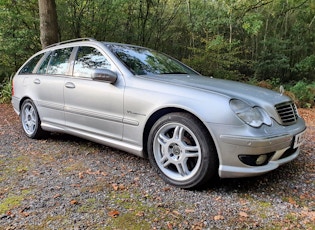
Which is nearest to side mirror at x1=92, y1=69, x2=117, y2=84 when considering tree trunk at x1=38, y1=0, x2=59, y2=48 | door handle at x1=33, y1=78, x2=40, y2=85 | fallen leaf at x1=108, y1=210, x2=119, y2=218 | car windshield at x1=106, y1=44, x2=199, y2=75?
car windshield at x1=106, y1=44, x2=199, y2=75

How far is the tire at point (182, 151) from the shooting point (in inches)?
104

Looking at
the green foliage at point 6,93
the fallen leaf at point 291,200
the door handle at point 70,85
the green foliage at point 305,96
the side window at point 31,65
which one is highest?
the side window at point 31,65

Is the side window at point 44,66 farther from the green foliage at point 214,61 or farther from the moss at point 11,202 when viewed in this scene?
the green foliage at point 214,61

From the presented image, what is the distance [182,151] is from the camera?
2.82 meters

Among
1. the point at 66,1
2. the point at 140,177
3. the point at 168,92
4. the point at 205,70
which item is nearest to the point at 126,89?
the point at 168,92

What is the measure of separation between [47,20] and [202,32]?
21.9 feet

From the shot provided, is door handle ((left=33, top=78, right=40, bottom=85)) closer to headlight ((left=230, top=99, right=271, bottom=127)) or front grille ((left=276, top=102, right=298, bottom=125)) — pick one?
headlight ((left=230, top=99, right=271, bottom=127))

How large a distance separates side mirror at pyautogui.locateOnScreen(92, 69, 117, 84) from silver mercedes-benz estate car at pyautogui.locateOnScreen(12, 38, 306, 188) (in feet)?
0.04

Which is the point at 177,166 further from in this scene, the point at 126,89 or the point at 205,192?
the point at 126,89

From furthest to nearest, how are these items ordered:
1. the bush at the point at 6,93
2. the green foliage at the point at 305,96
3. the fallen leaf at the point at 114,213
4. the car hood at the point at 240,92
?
the bush at the point at 6,93, the green foliage at the point at 305,96, the car hood at the point at 240,92, the fallen leaf at the point at 114,213

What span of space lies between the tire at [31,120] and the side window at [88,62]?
1.17 m

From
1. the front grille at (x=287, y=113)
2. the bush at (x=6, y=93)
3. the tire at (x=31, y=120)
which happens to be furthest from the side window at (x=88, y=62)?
the bush at (x=6, y=93)

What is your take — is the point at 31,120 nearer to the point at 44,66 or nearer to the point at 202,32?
the point at 44,66

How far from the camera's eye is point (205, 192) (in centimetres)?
272
